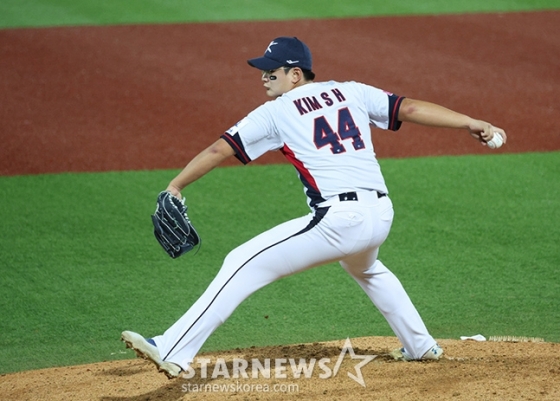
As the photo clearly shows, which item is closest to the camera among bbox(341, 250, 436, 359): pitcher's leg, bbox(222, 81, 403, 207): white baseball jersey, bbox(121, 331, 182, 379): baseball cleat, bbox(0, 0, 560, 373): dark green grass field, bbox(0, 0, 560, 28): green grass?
bbox(121, 331, 182, 379): baseball cleat

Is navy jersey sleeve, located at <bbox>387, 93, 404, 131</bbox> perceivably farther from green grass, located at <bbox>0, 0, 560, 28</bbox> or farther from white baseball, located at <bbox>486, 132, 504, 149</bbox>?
green grass, located at <bbox>0, 0, 560, 28</bbox>

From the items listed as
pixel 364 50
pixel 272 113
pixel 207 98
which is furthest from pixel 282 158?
pixel 272 113

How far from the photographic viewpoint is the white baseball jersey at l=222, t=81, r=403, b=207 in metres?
3.91

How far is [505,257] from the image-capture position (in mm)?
6250

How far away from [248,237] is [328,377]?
260cm

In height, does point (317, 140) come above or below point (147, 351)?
above

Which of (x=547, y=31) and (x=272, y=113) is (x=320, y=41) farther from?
(x=272, y=113)

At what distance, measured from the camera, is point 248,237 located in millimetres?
6656

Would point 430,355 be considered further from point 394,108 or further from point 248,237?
point 248,237
